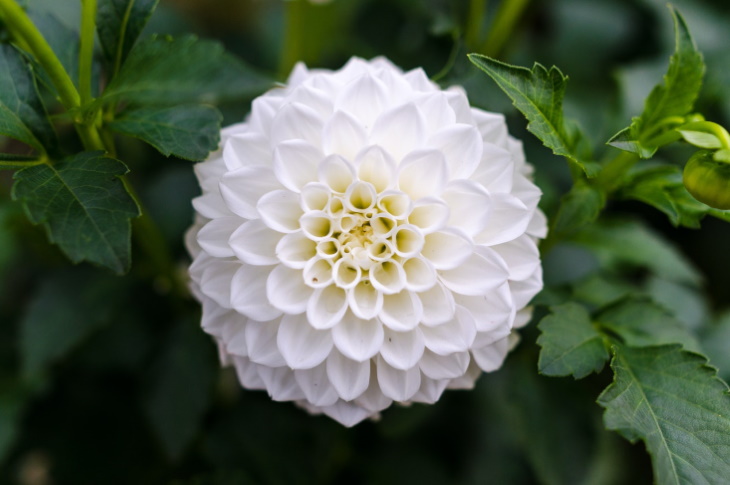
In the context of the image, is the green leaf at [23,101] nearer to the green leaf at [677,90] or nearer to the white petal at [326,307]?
the white petal at [326,307]

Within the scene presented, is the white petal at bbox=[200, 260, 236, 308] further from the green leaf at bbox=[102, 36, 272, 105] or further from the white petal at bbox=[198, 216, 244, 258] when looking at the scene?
the green leaf at bbox=[102, 36, 272, 105]

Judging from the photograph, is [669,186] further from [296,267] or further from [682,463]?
[296,267]

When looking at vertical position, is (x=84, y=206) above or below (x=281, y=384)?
above

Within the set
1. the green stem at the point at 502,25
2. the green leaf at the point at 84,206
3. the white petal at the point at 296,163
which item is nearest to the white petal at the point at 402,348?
the white petal at the point at 296,163

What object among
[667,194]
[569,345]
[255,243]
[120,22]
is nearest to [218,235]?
[255,243]

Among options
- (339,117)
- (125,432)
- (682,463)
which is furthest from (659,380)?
(125,432)

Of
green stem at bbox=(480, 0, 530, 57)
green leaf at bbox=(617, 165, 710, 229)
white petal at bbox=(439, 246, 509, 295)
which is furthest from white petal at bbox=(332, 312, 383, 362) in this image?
green stem at bbox=(480, 0, 530, 57)

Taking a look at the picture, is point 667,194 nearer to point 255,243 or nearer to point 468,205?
point 468,205
